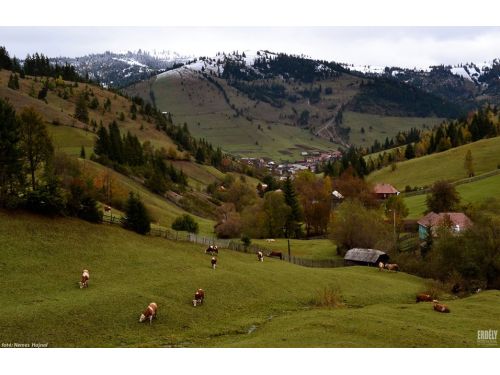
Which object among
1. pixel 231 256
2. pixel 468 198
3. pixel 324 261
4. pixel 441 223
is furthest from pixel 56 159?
pixel 468 198

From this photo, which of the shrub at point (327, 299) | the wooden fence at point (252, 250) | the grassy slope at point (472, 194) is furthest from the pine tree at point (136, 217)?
the grassy slope at point (472, 194)

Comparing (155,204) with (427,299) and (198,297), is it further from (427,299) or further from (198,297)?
(198,297)

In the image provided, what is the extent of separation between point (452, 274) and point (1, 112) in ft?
206

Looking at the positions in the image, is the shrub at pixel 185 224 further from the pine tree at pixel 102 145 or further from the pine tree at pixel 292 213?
the pine tree at pixel 102 145

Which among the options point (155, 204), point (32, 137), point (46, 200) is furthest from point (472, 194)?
point (46, 200)

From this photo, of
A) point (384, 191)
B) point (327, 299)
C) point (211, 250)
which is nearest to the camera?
point (327, 299)

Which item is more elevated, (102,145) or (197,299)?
(102,145)

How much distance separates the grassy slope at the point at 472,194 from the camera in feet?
385

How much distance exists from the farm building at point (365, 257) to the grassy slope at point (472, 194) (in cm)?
3417

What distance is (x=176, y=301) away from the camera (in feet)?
138

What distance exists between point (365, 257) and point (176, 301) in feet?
158

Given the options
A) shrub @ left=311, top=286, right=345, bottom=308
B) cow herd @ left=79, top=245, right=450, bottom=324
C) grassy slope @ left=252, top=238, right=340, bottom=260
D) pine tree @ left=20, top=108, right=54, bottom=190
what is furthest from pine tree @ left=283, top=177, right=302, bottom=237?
pine tree @ left=20, top=108, right=54, bottom=190

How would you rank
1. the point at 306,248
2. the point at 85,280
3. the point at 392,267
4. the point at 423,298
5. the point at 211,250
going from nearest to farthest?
the point at 85,280 < the point at 423,298 < the point at 211,250 < the point at 392,267 < the point at 306,248

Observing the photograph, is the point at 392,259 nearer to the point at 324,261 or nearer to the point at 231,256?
the point at 324,261
